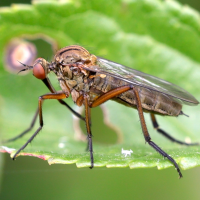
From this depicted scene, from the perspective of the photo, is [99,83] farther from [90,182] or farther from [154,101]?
[90,182]

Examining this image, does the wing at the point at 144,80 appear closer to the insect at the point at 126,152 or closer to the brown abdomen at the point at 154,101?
the brown abdomen at the point at 154,101

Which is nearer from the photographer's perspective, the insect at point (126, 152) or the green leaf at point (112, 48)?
the insect at point (126, 152)

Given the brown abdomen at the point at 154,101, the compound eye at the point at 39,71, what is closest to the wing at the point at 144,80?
the brown abdomen at the point at 154,101

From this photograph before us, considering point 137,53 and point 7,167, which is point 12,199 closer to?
point 7,167

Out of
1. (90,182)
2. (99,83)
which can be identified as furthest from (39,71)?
(90,182)

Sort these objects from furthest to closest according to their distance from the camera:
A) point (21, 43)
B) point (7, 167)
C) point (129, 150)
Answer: point (21, 43), point (7, 167), point (129, 150)

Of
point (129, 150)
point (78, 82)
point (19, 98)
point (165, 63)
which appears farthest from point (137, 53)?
point (19, 98)
